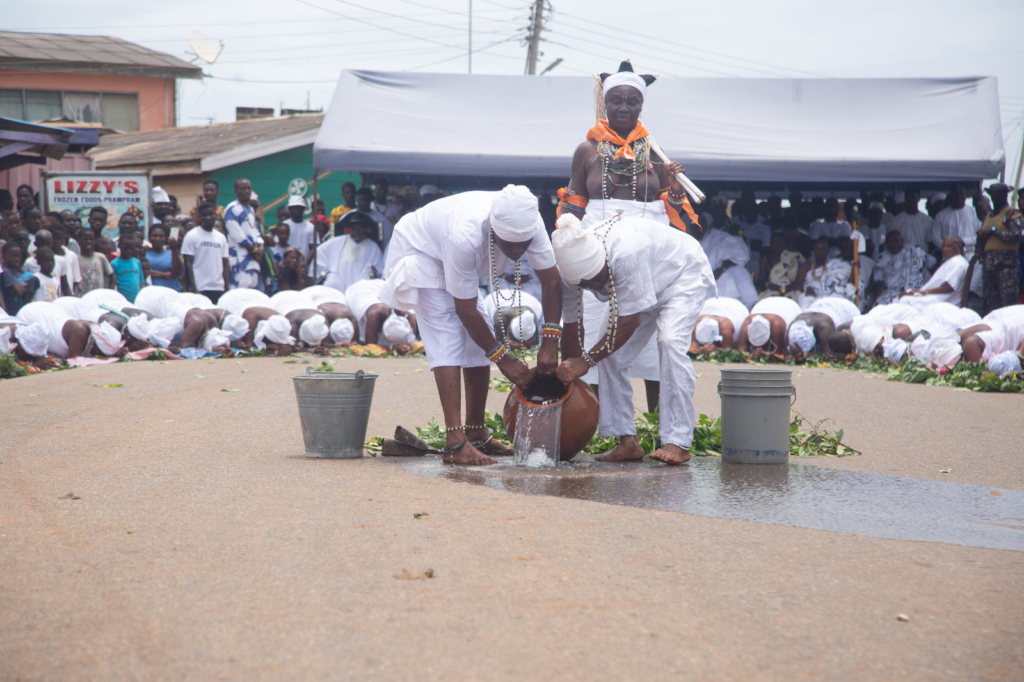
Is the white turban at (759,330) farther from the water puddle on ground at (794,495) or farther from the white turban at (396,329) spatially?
the water puddle on ground at (794,495)

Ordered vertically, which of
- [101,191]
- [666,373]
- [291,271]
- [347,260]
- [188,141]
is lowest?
[666,373]

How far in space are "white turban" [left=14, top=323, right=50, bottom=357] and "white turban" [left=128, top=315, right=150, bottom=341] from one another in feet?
3.19

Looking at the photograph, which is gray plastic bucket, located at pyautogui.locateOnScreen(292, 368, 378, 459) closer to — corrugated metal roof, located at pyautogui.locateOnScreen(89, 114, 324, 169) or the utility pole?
corrugated metal roof, located at pyautogui.locateOnScreen(89, 114, 324, 169)

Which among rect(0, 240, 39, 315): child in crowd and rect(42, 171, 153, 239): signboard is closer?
rect(0, 240, 39, 315): child in crowd

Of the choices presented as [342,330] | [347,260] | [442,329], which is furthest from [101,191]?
[442,329]

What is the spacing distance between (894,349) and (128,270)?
9.77 meters

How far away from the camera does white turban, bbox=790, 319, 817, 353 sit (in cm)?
1240

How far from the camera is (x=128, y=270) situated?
12656 millimetres

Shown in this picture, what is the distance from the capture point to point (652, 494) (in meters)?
4.52

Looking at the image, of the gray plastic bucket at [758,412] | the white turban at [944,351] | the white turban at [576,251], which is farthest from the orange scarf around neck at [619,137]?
the white turban at [944,351]

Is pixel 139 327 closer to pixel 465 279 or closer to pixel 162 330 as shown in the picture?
pixel 162 330

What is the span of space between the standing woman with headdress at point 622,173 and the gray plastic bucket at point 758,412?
1044mm

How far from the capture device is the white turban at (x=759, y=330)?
12478 mm

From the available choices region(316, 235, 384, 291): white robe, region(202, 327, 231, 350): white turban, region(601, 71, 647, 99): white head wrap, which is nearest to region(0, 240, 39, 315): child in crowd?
region(202, 327, 231, 350): white turban
